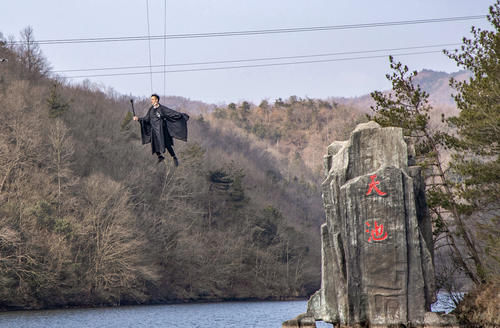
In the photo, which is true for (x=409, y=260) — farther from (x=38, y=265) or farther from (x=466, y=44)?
(x=38, y=265)

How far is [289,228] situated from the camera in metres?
91.1

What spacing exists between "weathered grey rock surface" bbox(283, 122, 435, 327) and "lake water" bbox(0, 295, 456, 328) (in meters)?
17.5

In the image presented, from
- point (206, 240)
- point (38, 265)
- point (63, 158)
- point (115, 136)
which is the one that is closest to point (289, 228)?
point (206, 240)

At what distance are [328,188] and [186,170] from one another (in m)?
54.3

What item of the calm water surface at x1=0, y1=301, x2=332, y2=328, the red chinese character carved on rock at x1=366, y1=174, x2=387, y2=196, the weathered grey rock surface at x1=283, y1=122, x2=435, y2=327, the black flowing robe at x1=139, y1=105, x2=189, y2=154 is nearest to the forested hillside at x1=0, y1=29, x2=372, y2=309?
the calm water surface at x1=0, y1=301, x2=332, y2=328

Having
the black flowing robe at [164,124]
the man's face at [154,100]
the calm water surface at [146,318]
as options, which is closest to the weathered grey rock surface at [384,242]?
the black flowing robe at [164,124]

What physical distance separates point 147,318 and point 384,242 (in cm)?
2874

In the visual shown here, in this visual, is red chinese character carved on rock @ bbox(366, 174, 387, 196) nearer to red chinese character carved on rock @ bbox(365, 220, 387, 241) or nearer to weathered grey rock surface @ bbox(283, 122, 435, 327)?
weathered grey rock surface @ bbox(283, 122, 435, 327)

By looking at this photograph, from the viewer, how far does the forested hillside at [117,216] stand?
58.7 metres

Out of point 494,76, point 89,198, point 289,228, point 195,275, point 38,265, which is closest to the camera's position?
point 494,76

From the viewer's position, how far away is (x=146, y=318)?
53.2 metres

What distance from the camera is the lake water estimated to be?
46.2m

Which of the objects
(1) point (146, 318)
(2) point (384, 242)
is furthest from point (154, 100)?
(1) point (146, 318)

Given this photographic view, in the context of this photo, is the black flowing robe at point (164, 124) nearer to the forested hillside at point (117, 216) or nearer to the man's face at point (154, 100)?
the man's face at point (154, 100)
